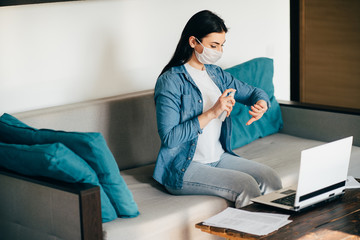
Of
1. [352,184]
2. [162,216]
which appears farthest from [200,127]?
[352,184]

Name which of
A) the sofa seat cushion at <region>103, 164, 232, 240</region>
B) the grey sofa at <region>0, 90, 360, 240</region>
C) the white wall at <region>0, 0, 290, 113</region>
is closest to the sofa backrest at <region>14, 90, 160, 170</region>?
the grey sofa at <region>0, 90, 360, 240</region>

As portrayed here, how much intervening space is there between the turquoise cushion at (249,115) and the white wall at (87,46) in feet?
1.09

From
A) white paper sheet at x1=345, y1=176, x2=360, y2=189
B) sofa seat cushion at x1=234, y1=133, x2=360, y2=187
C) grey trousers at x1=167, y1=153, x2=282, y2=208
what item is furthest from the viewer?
sofa seat cushion at x1=234, y1=133, x2=360, y2=187

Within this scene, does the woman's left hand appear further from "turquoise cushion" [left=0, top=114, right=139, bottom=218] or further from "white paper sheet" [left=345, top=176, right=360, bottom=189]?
"turquoise cushion" [left=0, top=114, right=139, bottom=218]

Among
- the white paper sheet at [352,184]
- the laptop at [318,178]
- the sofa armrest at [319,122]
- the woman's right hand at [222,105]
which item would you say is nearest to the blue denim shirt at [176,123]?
the woman's right hand at [222,105]

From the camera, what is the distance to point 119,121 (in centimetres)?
301

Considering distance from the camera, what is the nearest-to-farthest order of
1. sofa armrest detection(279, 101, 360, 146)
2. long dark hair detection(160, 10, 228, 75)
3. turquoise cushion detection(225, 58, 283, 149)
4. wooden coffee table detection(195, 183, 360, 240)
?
wooden coffee table detection(195, 183, 360, 240), long dark hair detection(160, 10, 228, 75), sofa armrest detection(279, 101, 360, 146), turquoise cushion detection(225, 58, 283, 149)

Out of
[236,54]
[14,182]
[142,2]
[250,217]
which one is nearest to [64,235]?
[14,182]

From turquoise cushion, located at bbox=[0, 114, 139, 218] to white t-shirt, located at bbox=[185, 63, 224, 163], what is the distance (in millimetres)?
518

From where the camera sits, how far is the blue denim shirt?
2557mm

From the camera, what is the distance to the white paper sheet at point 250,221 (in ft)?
6.31

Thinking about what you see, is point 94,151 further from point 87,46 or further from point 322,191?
point 87,46

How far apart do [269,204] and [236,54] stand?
1.92 metres

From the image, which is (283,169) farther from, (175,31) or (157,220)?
(175,31)
